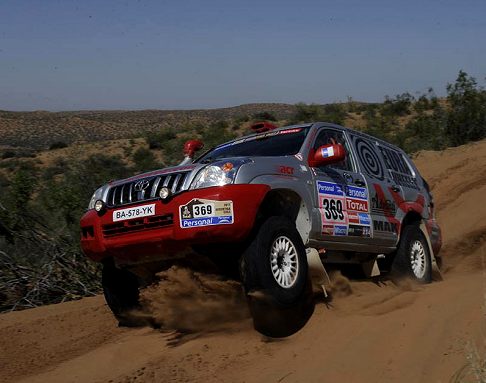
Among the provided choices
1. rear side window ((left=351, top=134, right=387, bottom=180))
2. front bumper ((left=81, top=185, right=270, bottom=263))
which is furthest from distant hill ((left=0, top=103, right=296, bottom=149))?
front bumper ((left=81, top=185, right=270, bottom=263))

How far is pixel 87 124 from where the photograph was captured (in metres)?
62.6

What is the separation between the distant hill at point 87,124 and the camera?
180 feet

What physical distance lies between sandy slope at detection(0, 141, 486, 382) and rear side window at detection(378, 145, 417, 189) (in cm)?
153

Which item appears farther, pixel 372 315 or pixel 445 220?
pixel 445 220

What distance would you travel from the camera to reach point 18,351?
20.0 feet

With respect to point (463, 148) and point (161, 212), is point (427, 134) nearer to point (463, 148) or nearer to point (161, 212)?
point (463, 148)

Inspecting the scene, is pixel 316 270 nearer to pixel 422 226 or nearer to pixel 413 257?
pixel 413 257

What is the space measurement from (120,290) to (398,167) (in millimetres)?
4101

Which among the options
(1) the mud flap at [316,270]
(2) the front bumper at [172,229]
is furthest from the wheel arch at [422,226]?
(2) the front bumper at [172,229]

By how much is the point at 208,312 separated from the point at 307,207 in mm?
1360

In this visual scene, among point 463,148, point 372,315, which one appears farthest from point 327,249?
point 463,148

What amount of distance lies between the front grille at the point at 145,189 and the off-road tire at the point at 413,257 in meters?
3.31

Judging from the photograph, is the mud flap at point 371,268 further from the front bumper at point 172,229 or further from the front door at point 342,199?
the front bumper at point 172,229

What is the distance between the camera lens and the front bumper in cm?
513
